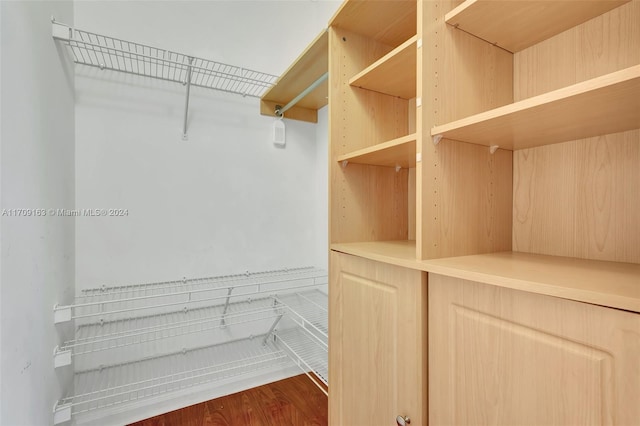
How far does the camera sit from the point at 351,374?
1.09m

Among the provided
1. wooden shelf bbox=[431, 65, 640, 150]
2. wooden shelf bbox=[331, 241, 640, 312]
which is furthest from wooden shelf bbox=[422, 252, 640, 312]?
wooden shelf bbox=[431, 65, 640, 150]

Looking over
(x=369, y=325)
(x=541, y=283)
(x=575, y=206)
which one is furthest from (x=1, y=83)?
(x=575, y=206)

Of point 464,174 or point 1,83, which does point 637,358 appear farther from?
point 1,83

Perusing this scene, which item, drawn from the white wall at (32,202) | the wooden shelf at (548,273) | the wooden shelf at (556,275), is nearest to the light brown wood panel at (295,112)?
the white wall at (32,202)

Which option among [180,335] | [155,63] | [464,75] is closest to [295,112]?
[155,63]

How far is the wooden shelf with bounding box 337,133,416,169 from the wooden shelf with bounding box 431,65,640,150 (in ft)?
0.42

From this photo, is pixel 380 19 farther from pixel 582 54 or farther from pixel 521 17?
pixel 582 54

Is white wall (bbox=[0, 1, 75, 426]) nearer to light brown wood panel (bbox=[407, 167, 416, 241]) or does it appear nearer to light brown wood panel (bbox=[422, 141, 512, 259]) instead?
light brown wood panel (bbox=[422, 141, 512, 259])

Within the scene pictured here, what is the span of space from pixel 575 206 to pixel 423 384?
0.66 metres

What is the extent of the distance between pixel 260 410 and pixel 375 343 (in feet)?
3.48

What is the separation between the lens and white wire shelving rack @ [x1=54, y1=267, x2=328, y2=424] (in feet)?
4.93

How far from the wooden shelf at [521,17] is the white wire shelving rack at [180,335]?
1.34m

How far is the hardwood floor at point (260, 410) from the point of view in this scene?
4.98 feet

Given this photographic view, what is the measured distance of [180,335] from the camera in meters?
1.75
